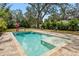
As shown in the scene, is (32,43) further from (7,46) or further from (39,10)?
(39,10)

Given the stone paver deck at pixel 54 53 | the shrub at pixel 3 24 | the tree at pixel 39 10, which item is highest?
the tree at pixel 39 10

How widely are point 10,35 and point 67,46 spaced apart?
42.5 inches

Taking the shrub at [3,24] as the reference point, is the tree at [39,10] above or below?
above

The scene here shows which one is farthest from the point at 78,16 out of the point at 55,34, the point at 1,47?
the point at 1,47

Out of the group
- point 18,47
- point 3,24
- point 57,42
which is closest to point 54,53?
point 57,42

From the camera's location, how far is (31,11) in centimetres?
340

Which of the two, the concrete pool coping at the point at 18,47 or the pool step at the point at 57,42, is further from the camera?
the pool step at the point at 57,42

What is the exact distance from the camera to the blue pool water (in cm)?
330

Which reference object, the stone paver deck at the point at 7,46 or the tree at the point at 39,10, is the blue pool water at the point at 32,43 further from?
the tree at the point at 39,10

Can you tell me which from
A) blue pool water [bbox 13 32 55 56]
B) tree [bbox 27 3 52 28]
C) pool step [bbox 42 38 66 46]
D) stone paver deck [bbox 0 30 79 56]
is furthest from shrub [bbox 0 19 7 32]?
pool step [bbox 42 38 66 46]

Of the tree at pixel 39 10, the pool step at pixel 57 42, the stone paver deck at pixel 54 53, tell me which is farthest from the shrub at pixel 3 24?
the pool step at pixel 57 42

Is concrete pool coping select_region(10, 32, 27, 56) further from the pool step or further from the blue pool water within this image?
the pool step

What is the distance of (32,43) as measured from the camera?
3.35 meters

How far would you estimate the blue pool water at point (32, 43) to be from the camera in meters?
3.30
